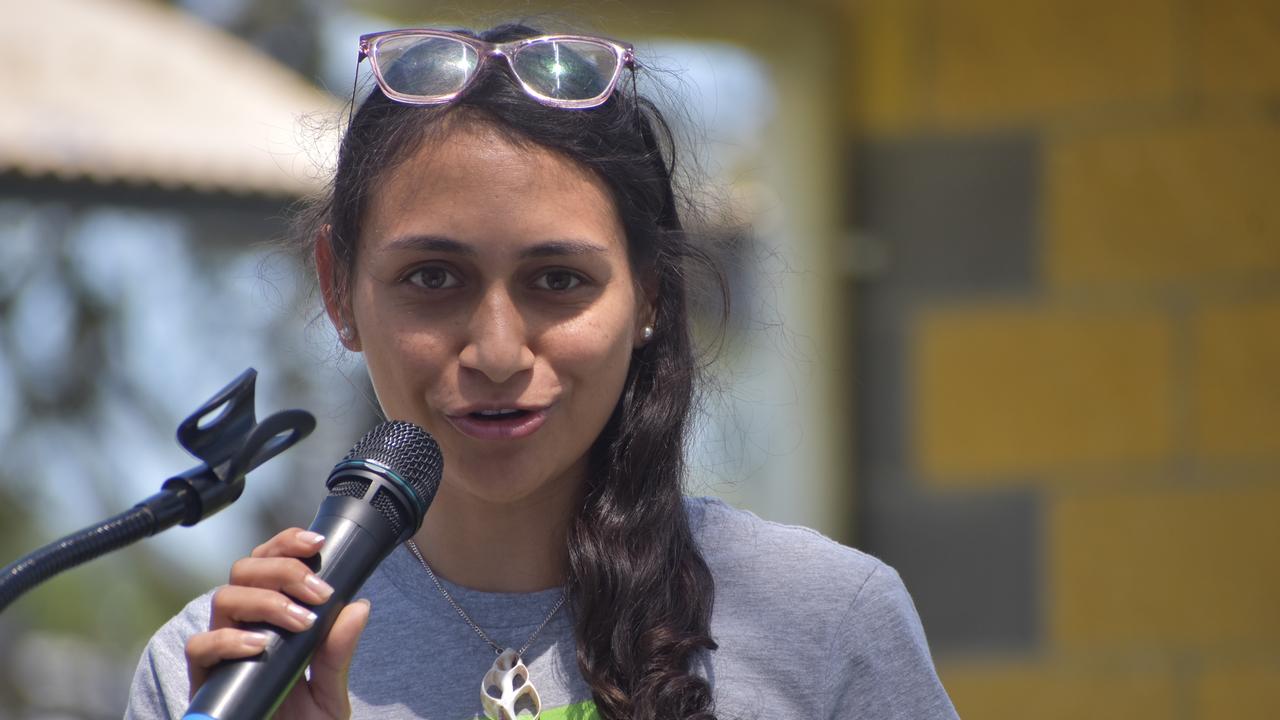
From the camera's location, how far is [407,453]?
1.47 meters

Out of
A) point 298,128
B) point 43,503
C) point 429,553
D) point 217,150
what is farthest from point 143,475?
point 429,553

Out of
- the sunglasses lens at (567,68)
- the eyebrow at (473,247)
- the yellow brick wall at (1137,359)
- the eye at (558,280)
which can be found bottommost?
the yellow brick wall at (1137,359)

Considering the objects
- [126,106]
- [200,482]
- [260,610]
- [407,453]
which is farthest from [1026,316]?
[126,106]

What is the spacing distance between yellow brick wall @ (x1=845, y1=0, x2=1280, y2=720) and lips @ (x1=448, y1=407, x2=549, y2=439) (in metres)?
2.66

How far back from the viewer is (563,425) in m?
1.73

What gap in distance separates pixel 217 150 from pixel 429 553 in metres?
4.17

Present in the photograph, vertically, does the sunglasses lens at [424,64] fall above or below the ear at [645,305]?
above

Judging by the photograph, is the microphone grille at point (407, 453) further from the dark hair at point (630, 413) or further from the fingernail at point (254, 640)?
the dark hair at point (630, 413)

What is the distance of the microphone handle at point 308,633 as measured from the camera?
1212 millimetres

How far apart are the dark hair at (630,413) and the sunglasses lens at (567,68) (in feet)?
0.08

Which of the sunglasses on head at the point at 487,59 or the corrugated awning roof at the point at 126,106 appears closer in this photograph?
the sunglasses on head at the point at 487,59

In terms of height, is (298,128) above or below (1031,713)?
above

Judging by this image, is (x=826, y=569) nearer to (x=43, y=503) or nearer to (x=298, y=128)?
(x=298, y=128)

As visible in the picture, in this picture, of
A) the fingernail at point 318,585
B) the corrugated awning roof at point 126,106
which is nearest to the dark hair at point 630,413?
the fingernail at point 318,585
